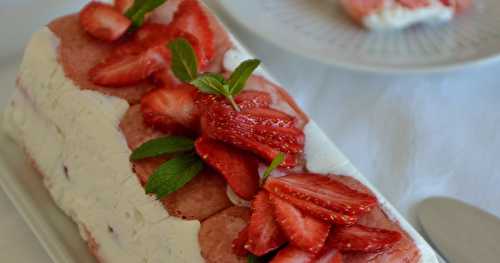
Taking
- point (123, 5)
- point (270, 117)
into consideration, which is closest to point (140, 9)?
point (123, 5)

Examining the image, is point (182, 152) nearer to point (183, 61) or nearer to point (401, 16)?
point (183, 61)

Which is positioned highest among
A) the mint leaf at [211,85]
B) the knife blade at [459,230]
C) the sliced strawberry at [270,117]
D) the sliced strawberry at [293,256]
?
the mint leaf at [211,85]

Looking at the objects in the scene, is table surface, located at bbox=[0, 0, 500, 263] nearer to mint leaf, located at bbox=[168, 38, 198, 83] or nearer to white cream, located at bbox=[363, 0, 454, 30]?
white cream, located at bbox=[363, 0, 454, 30]

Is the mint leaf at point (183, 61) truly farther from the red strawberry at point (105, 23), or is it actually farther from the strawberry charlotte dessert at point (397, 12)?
the strawberry charlotte dessert at point (397, 12)

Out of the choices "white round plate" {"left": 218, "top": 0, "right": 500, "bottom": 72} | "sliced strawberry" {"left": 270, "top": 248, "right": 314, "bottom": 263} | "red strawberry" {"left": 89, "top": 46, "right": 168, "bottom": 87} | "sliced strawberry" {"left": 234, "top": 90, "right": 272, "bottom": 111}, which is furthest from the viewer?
"white round plate" {"left": 218, "top": 0, "right": 500, "bottom": 72}

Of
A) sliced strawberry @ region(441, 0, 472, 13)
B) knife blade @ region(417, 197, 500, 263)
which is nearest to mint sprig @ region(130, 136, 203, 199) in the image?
knife blade @ region(417, 197, 500, 263)

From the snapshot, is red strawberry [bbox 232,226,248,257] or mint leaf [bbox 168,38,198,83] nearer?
red strawberry [bbox 232,226,248,257]

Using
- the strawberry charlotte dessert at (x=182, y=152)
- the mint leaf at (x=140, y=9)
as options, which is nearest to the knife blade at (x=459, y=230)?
the strawberry charlotte dessert at (x=182, y=152)

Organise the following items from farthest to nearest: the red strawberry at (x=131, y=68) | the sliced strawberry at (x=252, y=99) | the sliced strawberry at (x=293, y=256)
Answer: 1. the red strawberry at (x=131, y=68)
2. the sliced strawberry at (x=252, y=99)
3. the sliced strawberry at (x=293, y=256)
